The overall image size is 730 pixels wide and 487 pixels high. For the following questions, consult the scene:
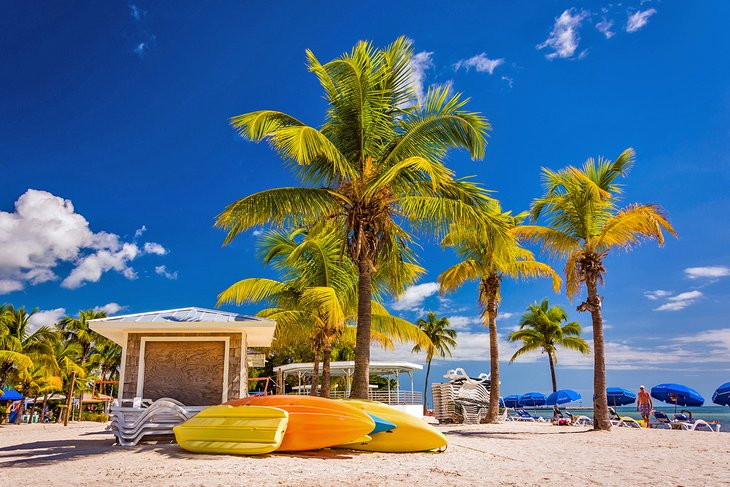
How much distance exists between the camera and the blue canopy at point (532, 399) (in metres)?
43.4

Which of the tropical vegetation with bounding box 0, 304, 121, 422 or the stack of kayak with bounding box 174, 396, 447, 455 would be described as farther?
the tropical vegetation with bounding box 0, 304, 121, 422

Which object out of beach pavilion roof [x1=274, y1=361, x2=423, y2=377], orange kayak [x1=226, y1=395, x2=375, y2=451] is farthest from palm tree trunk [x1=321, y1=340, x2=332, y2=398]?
orange kayak [x1=226, y1=395, x2=375, y2=451]

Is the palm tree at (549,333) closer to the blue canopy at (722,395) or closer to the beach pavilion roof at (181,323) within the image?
the blue canopy at (722,395)

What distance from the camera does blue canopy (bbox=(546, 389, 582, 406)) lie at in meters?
31.3

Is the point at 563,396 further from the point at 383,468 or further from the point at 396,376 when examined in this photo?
the point at 383,468

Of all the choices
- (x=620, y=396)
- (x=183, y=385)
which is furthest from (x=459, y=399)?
(x=620, y=396)

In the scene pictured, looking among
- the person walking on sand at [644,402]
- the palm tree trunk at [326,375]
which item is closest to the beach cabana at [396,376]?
the palm tree trunk at [326,375]

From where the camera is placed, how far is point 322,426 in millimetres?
8508

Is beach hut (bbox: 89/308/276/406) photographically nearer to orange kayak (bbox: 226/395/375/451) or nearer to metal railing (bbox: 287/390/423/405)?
orange kayak (bbox: 226/395/375/451)

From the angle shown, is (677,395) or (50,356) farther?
(50,356)

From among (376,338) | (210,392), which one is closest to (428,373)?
(376,338)

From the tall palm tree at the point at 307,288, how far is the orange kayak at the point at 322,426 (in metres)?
8.00

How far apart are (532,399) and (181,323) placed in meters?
38.5

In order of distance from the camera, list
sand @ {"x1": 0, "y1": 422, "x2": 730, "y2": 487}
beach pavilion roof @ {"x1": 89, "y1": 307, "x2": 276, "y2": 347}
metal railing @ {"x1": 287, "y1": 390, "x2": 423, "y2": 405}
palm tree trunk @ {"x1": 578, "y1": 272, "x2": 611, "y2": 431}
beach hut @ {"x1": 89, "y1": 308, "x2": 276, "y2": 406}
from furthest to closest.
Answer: metal railing @ {"x1": 287, "y1": 390, "x2": 423, "y2": 405}
palm tree trunk @ {"x1": 578, "y1": 272, "x2": 611, "y2": 431}
beach hut @ {"x1": 89, "y1": 308, "x2": 276, "y2": 406}
beach pavilion roof @ {"x1": 89, "y1": 307, "x2": 276, "y2": 347}
sand @ {"x1": 0, "y1": 422, "x2": 730, "y2": 487}
